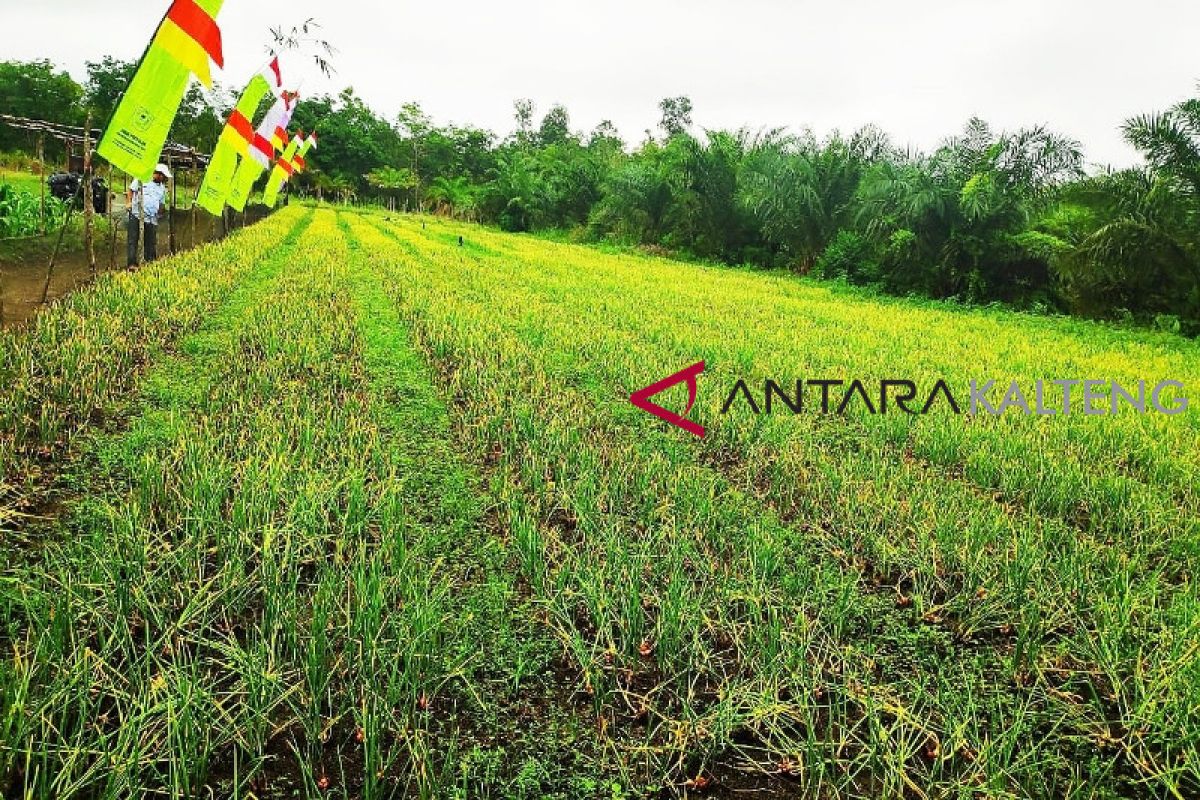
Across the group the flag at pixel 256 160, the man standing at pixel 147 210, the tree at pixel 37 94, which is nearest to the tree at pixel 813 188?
the flag at pixel 256 160

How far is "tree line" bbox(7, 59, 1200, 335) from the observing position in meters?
8.74

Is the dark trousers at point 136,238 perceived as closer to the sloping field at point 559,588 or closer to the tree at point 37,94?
the sloping field at point 559,588

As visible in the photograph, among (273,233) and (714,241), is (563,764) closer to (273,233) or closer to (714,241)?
(273,233)

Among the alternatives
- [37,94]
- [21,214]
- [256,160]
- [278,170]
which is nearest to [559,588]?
[256,160]

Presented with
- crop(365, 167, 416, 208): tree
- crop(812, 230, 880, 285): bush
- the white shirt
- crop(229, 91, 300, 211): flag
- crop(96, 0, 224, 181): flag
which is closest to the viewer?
crop(96, 0, 224, 181): flag

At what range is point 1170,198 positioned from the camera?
27.6 ft

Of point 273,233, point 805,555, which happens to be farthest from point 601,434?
point 273,233

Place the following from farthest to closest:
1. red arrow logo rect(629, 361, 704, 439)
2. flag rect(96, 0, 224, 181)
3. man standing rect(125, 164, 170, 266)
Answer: man standing rect(125, 164, 170, 266), flag rect(96, 0, 224, 181), red arrow logo rect(629, 361, 704, 439)

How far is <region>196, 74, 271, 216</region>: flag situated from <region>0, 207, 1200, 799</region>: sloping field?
4417 mm

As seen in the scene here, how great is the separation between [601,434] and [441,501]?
1.10 meters

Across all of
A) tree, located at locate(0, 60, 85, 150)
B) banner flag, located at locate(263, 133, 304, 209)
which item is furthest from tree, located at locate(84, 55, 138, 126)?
banner flag, located at locate(263, 133, 304, 209)

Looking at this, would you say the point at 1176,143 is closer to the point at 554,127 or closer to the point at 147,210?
the point at 147,210

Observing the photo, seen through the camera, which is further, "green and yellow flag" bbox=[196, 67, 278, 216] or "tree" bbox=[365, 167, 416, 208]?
"tree" bbox=[365, 167, 416, 208]

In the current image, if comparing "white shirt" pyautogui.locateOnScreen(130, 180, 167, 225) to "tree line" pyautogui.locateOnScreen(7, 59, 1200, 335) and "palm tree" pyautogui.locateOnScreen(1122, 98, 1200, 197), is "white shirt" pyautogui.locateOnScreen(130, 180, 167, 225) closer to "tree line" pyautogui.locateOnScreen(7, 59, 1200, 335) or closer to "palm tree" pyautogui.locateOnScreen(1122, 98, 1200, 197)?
"tree line" pyautogui.locateOnScreen(7, 59, 1200, 335)
